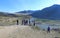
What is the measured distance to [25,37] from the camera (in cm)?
2411

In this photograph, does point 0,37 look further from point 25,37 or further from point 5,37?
point 25,37

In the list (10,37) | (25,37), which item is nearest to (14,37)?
(10,37)

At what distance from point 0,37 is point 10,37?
1335 millimetres

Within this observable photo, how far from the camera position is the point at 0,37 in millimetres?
21234

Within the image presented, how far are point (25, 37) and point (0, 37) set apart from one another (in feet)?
13.1

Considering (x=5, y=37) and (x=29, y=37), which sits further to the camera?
(x=29, y=37)

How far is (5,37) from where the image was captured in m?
21.7

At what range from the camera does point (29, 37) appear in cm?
2450

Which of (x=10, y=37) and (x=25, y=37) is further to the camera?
(x=25, y=37)

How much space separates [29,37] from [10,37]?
130 inches

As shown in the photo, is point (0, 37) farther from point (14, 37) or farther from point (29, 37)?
point (29, 37)

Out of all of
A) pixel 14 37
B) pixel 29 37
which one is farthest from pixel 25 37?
pixel 14 37

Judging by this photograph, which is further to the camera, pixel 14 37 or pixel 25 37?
pixel 25 37

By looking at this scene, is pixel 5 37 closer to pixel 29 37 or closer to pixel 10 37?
pixel 10 37
